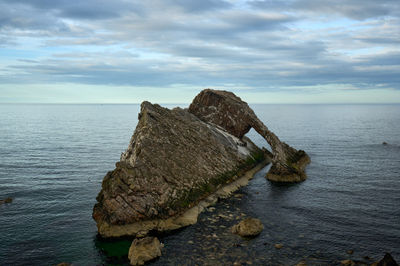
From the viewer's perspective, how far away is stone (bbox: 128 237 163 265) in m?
22.7

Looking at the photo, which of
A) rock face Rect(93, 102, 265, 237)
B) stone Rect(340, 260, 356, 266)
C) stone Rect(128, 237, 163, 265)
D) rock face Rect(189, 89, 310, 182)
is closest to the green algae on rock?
rock face Rect(93, 102, 265, 237)

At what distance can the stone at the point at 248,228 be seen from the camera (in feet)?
87.6

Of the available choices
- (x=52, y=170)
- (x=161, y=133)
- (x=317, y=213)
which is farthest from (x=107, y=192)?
(x=52, y=170)

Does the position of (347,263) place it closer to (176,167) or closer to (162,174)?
(162,174)

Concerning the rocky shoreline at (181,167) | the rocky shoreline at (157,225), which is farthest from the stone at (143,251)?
the rocky shoreline at (157,225)

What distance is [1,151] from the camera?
6738 centimetres

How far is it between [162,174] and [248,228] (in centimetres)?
1116

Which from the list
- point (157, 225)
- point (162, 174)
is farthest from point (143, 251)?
point (162, 174)

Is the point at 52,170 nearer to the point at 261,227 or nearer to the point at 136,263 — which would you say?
the point at 136,263

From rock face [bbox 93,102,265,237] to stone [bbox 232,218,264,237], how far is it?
16.5ft

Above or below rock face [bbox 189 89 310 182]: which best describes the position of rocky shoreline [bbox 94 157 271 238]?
below

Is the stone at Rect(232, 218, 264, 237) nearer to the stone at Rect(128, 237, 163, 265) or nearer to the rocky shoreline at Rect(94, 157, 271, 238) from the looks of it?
the rocky shoreline at Rect(94, 157, 271, 238)

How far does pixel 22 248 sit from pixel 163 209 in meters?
12.6

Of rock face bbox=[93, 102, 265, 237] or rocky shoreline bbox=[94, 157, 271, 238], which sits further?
rock face bbox=[93, 102, 265, 237]
